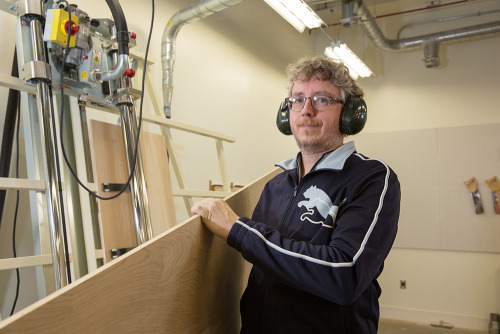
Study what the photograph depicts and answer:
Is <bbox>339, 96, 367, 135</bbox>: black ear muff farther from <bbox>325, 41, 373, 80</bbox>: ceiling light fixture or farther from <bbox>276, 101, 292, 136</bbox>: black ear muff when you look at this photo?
<bbox>325, 41, 373, 80</bbox>: ceiling light fixture

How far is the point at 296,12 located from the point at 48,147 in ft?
7.16

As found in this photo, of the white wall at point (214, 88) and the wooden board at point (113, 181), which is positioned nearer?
the wooden board at point (113, 181)

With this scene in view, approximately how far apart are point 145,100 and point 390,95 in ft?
12.1

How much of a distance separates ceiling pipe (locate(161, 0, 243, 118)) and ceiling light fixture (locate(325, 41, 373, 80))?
4.76 feet

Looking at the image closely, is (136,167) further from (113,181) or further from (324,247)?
(324,247)

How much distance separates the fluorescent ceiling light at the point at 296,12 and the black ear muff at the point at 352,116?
1.64 metres

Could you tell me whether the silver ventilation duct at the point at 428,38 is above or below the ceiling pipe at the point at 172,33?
above

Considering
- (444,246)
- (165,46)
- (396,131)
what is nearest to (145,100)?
(165,46)

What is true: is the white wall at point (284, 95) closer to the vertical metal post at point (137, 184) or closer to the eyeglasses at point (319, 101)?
the vertical metal post at point (137, 184)

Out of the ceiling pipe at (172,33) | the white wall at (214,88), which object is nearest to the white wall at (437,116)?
the white wall at (214,88)

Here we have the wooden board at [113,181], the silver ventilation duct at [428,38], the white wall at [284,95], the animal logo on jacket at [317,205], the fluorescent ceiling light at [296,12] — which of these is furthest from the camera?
the silver ventilation duct at [428,38]

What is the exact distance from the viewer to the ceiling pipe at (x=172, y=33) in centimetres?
252

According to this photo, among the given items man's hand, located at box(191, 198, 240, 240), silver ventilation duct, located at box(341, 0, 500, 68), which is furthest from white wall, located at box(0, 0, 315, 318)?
man's hand, located at box(191, 198, 240, 240)

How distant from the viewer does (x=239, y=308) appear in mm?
1368
